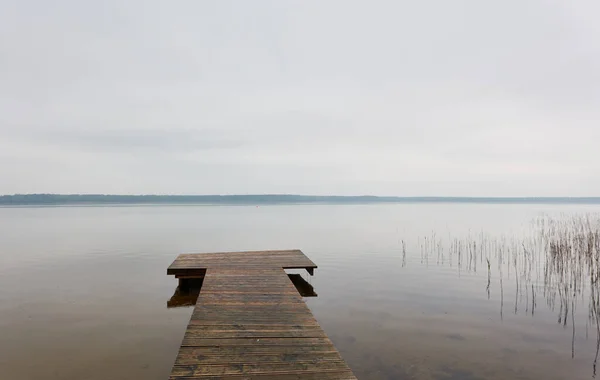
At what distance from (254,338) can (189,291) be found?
23.0ft

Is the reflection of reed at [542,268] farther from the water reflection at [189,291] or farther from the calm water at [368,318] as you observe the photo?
the water reflection at [189,291]

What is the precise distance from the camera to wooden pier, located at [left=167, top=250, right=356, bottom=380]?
4.36 metres

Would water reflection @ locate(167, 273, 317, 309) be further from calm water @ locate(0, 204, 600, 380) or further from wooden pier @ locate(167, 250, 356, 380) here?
wooden pier @ locate(167, 250, 356, 380)

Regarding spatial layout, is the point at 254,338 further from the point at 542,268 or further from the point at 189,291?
the point at 542,268

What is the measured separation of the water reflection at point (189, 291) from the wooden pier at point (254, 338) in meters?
1.60

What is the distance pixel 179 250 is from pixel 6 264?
24.3ft

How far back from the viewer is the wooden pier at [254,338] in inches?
172

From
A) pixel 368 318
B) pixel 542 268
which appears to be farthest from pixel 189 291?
pixel 542 268

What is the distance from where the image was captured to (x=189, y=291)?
11.8m

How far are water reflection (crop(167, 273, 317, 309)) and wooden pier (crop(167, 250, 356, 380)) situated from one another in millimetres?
1596

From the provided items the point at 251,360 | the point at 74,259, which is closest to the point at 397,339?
the point at 251,360

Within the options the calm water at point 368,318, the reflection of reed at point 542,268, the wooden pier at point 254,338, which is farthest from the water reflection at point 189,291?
the reflection of reed at point 542,268

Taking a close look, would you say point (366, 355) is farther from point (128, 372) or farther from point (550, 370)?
point (128, 372)

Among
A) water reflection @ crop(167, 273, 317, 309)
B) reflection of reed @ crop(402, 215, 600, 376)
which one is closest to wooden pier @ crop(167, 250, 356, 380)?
water reflection @ crop(167, 273, 317, 309)
